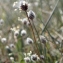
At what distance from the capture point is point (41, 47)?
3.89 feet

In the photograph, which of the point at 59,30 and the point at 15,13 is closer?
the point at 59,30

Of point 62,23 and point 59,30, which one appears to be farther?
point 62,23

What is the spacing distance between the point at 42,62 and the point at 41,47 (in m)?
0.10

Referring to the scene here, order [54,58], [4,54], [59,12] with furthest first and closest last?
[59,12], [4,54], [54,58]

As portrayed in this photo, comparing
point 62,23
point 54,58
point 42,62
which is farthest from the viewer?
point 62,23

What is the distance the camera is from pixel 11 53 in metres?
1.37

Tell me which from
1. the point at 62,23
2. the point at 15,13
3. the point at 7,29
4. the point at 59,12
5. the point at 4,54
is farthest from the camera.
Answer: the point at 15,13

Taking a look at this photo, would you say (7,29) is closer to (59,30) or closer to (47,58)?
(59,30)

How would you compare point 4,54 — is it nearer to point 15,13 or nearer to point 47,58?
point 47,58

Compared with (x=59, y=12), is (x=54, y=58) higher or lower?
lower

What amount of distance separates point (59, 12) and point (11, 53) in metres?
0.59

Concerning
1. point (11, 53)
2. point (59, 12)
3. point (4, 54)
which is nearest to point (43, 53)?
point (11, 53)

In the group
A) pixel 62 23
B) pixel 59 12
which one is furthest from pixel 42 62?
pixel 59 12

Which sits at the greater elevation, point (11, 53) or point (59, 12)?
point (59, 12)
